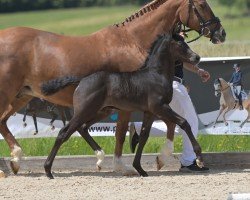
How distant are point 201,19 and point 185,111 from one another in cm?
116

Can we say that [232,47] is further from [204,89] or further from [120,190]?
[120,190]

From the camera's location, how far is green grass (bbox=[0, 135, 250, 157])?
1204cm

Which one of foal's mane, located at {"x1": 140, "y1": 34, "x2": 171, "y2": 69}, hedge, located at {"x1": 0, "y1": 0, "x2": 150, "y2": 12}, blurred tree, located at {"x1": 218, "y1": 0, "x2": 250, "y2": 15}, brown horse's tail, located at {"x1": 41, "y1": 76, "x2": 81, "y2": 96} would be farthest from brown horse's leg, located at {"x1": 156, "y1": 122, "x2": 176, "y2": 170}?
blurred tree, located at {"x1": 218, "y1": 0, "x2": 250, "y2": 15}

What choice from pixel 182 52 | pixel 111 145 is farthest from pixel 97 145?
pixel 111 145

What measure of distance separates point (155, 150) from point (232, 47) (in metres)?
3.17

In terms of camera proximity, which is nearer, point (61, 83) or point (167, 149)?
point (61, 83)

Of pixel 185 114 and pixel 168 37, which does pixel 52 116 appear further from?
pixel 168 37

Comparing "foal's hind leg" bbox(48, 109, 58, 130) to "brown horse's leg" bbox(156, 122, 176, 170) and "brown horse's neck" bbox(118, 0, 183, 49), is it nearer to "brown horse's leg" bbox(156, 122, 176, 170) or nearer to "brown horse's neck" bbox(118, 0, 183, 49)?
"brown horse's leg" bbox(156, 122, 176, 170)

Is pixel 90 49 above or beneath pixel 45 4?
above

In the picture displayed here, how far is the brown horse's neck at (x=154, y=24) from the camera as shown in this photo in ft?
33.8

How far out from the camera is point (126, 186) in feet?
29.8

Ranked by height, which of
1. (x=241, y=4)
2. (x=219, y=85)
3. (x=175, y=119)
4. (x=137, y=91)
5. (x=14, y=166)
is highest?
(x=137, y=91)

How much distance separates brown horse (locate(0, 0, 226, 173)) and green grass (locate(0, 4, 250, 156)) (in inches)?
66.8

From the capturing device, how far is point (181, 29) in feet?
34.6
